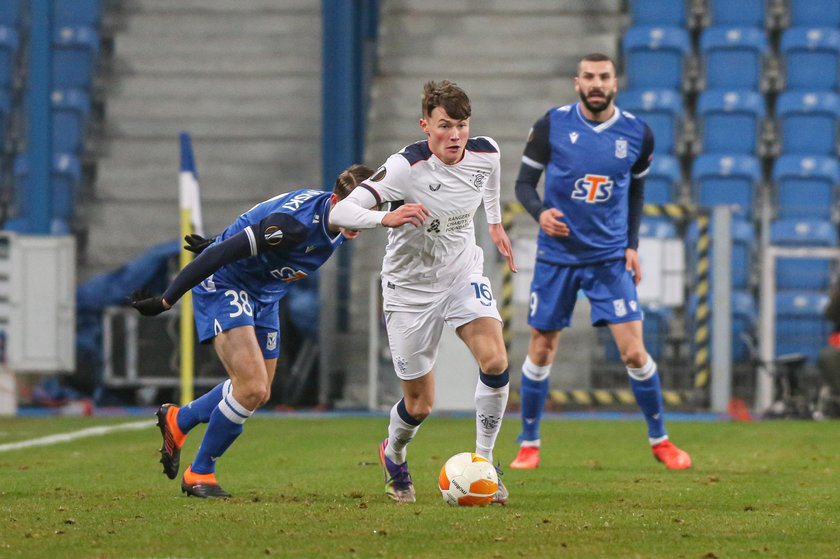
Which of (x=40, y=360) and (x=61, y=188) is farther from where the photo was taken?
(x=61, y=188)

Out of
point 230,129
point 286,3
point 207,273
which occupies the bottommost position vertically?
point 207,273

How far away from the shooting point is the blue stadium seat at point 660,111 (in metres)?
19.3

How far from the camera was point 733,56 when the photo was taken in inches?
786

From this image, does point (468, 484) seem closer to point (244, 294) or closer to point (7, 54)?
point (244, 294)

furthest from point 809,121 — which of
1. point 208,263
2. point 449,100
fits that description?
point 208,263

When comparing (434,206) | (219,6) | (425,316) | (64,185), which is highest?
(219,6)

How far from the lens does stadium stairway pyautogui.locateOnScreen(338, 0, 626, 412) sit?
780 inches

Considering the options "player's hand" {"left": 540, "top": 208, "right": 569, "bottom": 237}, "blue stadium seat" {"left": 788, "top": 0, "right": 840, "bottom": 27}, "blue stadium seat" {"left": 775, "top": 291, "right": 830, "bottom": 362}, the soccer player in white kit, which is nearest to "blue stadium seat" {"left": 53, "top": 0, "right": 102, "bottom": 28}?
"blue stadium seat" {"left": 788, "top": 0, "right": 840, "bottom": 27}

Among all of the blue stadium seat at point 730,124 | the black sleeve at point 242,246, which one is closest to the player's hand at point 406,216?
the black sleeve at point 242,246

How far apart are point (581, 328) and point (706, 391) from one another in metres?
1.58

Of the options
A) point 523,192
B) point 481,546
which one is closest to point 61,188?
point 523,192

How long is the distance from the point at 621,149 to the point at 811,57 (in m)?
11.4

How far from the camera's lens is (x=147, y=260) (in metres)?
17.6

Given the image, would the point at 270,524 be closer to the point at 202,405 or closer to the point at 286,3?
the point at 202,405
